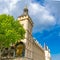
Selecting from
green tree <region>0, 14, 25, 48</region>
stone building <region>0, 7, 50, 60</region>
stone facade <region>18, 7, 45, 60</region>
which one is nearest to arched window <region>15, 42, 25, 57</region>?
stone building <region>0, 7, 50, 60</region>

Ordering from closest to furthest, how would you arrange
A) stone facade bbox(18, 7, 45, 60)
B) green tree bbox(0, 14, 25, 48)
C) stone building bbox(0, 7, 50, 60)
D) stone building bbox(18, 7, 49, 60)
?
green tree bbox(0, 14, 25, 48), stone building bbox(0, 7, 50, 60), stone building bbox(18, 7, 49, 60), stone facade bbox(18, 7, 45, 60)

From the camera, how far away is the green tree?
46.4 metres

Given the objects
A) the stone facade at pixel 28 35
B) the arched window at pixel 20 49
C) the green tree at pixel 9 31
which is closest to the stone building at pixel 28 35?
the stone facade at pixel 28 35

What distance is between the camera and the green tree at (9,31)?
46.4 metres

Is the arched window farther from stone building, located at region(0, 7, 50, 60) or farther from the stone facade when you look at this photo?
the stone facade

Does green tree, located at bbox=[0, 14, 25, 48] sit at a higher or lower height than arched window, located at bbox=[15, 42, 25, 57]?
higher

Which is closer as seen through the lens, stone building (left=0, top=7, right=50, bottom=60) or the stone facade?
stone building (left=0, top=7, right=50, bottom=60)

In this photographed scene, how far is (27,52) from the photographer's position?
182 feet

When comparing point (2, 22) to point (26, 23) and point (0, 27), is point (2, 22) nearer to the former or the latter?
point (0, 27)

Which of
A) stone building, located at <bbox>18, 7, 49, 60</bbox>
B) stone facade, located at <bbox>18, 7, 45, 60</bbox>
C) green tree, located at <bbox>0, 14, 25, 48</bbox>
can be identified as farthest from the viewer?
stone facade, located at <bbox>18, 7, 45, 60</bbox>

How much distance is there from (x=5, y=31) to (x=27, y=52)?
39.4ft

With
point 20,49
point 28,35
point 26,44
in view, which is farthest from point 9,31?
point 28,35

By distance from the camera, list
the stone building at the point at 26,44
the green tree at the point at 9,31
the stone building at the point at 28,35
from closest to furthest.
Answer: the green tree at the point at 9,31
the stone building at the point at 26,44
the stone building at the point at 28,35

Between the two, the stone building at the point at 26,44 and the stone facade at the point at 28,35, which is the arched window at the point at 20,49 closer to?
the stone building at the point at 26,44
